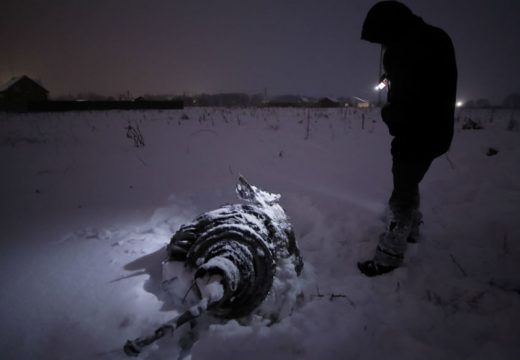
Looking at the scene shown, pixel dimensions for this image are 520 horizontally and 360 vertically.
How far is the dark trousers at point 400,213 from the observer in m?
2.15

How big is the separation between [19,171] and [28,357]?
13.5 ft

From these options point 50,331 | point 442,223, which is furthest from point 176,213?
point 442,223

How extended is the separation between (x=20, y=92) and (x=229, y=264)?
39369mm

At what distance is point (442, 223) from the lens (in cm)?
283

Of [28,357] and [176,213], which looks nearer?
[28,357]

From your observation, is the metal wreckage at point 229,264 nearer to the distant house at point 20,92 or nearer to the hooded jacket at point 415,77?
the hooded jacket at point 415,77

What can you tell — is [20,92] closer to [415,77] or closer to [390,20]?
[390,20]

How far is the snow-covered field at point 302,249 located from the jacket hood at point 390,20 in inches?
67.1

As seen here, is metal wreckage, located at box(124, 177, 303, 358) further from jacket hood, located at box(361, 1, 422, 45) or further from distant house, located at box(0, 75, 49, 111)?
distant house, located at box(0, 75, 49, 111)

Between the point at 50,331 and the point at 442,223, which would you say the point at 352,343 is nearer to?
the point at 50,331

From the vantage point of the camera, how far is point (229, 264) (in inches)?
56.3

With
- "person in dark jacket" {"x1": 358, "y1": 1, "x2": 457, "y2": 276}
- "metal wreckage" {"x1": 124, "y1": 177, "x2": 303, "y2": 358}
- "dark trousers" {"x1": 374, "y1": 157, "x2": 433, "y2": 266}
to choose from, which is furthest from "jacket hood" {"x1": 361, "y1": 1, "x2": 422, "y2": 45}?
"metal wreckage" {"x1": 124, "y1": 177, "x2": 303, "y2": 358}

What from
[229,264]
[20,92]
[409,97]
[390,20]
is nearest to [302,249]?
[229,264]

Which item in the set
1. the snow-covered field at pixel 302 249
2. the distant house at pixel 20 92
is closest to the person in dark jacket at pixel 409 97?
the snow-covered field at pixel 302 249
